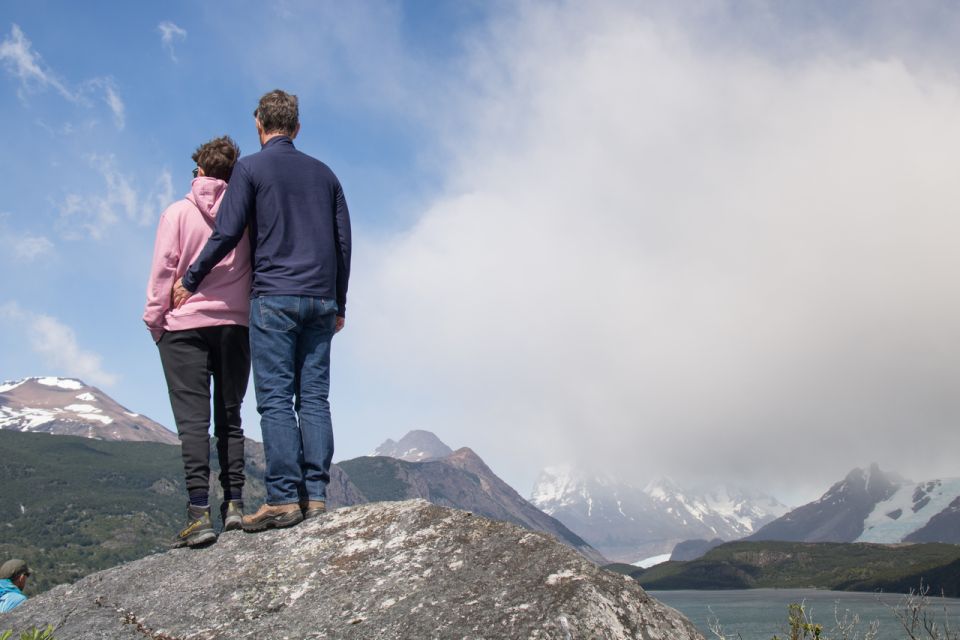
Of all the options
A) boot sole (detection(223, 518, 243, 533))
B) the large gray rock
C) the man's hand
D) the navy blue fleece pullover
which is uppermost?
the navy blue fleece pullover

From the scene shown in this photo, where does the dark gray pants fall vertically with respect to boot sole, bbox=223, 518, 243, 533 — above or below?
above

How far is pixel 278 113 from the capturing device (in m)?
6.16

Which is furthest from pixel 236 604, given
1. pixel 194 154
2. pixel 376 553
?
pixel 194 154

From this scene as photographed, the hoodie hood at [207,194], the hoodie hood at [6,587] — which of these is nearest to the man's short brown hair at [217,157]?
the hoodie hood at [207,194]

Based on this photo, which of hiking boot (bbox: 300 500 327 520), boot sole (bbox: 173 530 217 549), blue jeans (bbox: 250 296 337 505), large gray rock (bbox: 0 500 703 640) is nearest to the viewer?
large gray rock (bbox: 0 500 703 640)

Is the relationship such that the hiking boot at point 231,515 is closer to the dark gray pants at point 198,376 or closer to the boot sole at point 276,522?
the dark gray pants at point 198,376

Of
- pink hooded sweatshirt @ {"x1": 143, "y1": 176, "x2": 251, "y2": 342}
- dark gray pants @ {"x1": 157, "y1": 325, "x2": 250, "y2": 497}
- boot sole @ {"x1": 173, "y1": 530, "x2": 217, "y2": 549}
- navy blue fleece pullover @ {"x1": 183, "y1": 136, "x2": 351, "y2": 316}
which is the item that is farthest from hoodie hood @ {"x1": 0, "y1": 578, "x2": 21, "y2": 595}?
navy blue fleece pullover @ {"x1": 183, "y1": 136, "x2": 351, "y2": 316}

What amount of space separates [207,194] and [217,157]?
1.42 ft

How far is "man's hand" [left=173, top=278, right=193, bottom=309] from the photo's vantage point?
5.73 m

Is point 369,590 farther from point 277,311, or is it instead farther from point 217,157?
point 217,157

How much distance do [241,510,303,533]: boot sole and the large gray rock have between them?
0.07 metres

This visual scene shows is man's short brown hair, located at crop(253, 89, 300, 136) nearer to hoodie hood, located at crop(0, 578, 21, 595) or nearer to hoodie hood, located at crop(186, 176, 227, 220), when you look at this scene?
hoodie hood, located at crop(186, 176, 227, 220)

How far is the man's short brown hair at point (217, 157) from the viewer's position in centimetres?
638

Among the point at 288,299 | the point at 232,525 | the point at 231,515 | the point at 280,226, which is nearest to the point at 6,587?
the point at 231,515
